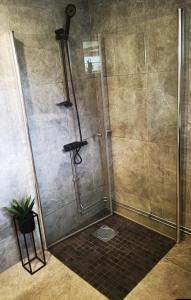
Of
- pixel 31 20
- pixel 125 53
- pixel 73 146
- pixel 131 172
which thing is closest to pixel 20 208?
pixel 73 146

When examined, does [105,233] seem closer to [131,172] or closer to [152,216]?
[152,216]

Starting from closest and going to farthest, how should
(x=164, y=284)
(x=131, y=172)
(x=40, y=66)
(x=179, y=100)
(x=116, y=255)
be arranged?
(x=164, y=284) < (x=179, y=100) < (x=40, y=66) < (x=116, y=255) < (x=131, y=172)

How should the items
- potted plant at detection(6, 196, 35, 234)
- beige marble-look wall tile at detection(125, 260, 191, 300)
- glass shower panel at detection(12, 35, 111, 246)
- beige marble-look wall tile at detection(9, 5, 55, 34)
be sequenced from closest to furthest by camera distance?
1. beige marble-look wall tile at detection(125, 260, 191, 300)
2. beige marble-look wall tile at detection(9, 5, 55, 34)
3. potted plant at detection(6, 196, 35, 234)
4. glass shower panel at detection(12, 35, 111, 246)

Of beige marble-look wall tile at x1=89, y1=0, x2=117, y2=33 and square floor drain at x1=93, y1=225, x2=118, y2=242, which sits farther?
square floor drain at x1=93, y1=225, x2=118, y2=242

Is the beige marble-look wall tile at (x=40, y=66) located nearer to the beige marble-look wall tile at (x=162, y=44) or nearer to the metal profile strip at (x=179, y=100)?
the beige marble-look wall tile at (x=162, y=44)

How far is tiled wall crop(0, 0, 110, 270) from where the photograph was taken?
6.93 ft

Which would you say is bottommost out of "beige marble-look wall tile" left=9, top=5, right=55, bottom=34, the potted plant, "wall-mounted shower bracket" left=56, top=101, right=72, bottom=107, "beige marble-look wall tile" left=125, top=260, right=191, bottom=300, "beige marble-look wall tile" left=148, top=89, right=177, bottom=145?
"beige marble-look wall tile" left=125, top=260, right=191, bottom=300

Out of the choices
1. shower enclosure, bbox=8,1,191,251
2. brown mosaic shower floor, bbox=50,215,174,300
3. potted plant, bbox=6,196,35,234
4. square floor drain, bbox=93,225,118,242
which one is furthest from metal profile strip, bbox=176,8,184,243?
potted plant, bbox=6,196,35,234

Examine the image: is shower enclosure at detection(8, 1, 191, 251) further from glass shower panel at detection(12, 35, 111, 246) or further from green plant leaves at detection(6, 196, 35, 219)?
green plant leaves at detection(6, 196, 35, 219)

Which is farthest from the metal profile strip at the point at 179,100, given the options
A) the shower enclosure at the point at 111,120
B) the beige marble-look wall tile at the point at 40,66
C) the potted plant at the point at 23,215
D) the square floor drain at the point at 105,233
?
the potted plant at the point at 23,215

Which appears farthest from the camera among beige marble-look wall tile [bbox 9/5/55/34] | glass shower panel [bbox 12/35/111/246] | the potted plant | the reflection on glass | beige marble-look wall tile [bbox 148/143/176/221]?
the reflection on glass

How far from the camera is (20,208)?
2184 millimetres

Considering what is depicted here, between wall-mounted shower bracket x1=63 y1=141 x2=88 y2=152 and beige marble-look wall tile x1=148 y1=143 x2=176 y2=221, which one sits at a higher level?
wall-mounted shower bracket x1=63 y1=141 x2=88 y2=152

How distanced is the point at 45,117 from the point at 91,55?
0.77 meters
